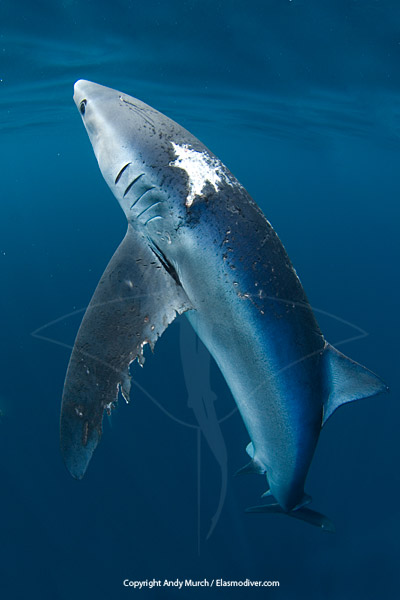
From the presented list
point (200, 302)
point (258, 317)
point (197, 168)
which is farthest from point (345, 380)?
point (197, 168)

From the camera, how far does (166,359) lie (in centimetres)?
1055

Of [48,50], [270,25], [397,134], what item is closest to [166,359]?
[270,25]

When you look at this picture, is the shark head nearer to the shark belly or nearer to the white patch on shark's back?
the white patch on shark's back

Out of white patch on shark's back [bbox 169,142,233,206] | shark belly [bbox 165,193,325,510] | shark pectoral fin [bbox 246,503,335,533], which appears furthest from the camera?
shark pectoral fin [bbox 246,503,335,533]

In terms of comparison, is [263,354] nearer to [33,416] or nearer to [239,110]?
[33,416]

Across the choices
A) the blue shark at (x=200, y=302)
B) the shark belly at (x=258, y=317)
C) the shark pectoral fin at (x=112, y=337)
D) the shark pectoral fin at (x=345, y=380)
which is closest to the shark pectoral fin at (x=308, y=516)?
the blue shark at (x=200, y=302)

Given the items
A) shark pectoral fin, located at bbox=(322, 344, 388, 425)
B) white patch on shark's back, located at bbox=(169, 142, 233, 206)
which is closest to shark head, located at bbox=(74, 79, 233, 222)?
white patch on shark's back, located at bbox=(169, 142, 233, 206)

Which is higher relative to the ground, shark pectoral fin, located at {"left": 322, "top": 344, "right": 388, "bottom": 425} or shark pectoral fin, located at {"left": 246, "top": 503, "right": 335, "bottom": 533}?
shark pectoral fin, located at {"left": 322, "top": 344, "right": 388, "bottom": 425}

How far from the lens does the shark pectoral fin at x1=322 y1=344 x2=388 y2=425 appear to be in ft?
7.59

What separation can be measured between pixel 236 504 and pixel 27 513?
3.92 meters

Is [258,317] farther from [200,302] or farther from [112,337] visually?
[112,337]

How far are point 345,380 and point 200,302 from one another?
3.35ft

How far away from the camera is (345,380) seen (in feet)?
7.74

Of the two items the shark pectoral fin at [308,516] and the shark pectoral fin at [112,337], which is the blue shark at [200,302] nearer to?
the shark pectoral fin at [112,337]
